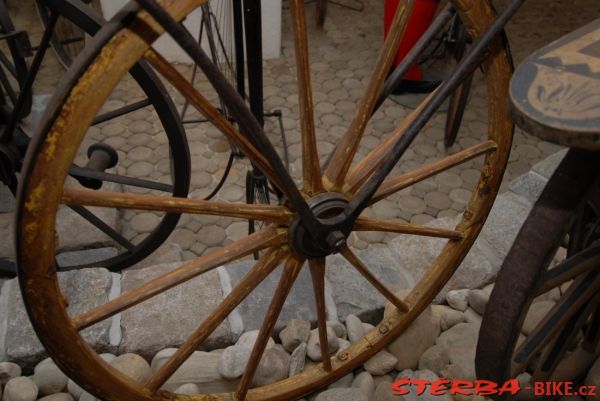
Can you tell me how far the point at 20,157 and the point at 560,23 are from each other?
416cm

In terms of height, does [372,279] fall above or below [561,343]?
above

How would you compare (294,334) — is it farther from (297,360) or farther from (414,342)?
(414,342)

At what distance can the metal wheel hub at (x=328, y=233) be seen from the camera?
3.77ft

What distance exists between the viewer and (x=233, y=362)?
1417 millimetres

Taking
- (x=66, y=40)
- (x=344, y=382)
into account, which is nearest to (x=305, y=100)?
(x=344, y=382)

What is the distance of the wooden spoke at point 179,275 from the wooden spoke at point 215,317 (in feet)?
0.16

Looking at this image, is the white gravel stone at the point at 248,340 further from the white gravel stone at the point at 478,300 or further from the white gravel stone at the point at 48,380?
the white gravel stone at the point at 478,300

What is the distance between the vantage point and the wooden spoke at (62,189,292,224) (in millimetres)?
926

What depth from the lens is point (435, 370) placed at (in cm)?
153

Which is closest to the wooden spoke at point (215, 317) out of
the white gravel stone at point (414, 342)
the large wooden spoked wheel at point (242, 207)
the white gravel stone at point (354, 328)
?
the large wooden spoked wheel at point (242, 207)

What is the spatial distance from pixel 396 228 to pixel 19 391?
40.4 inches

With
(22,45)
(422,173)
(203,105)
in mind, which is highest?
(22,45)

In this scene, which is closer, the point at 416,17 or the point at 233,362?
the point at 233,362

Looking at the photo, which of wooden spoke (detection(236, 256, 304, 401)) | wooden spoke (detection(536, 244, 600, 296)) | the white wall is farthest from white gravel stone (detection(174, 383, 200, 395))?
the white wall
